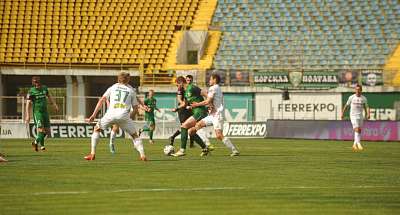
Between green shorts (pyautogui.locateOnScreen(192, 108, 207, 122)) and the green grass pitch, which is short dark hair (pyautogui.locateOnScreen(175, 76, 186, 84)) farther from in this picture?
the green grass pitch

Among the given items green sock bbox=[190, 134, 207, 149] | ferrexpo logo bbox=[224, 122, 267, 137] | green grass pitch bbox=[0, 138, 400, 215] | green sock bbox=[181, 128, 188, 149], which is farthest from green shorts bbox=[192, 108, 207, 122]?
ferrexpo logo bbox=[224, 122, 267, 137]

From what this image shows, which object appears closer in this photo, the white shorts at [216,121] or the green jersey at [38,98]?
the white shorts at [216,121]

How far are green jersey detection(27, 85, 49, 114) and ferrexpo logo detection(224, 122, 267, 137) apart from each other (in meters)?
17.2

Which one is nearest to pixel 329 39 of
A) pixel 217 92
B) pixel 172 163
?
pixel 217 92

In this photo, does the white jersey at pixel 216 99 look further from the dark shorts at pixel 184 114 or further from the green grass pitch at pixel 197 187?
the dark shorts at pixel 184 114

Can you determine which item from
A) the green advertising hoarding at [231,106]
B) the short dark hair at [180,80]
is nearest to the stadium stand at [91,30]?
the green advertising hoarding at [231,106]

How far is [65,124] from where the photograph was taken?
1671 inches

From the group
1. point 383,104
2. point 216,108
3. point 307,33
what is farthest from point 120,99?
point 307,33

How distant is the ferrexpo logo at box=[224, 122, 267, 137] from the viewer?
42.9m

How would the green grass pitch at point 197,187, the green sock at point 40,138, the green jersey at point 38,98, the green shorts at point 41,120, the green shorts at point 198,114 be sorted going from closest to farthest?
1. the green grass pitch at point 197,187
2. the green shorts at point 198,114
3. the green sock at point 40,138
4. the green shorts at point 41,120
5. the green jersey at point 38,98

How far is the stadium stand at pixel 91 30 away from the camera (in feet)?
168

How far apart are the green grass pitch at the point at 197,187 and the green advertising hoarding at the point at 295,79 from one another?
25966 millimetres

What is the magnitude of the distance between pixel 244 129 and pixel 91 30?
14247 millimetres

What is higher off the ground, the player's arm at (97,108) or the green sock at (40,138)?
the player's arm at (97,108)
